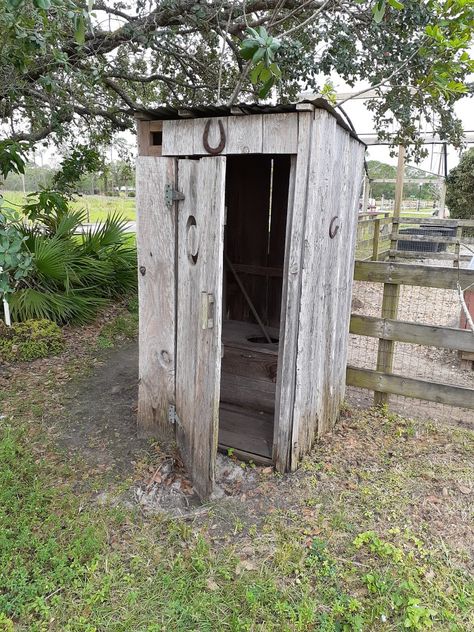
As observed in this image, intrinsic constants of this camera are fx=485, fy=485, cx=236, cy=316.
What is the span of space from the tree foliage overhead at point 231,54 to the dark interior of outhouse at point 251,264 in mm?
944

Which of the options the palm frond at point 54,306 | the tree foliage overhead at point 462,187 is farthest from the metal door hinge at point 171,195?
the tree foliage overhead at point 462,187

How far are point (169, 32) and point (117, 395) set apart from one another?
157 inches

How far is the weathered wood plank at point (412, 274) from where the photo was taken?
3.66 meters

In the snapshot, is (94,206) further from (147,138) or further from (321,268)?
(321,268)

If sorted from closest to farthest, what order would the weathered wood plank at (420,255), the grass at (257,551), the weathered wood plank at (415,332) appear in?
the grass at (257,551), the weathered wood plank at (415,332), the weathered wood plank at (420,255)

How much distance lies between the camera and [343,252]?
3680 mm

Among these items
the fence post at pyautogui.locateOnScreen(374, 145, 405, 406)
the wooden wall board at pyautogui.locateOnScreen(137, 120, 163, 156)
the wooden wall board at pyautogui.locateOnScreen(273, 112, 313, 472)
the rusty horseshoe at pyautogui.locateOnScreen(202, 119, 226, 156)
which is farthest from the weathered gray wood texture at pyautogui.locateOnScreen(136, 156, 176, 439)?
the fence post at pyautogui.locateOnScreen(374, 145, 405, 406)

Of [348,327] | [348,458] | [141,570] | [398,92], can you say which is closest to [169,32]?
[398,92]

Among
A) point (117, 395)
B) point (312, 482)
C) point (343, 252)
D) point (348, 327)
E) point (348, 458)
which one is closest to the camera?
point (312, 482)

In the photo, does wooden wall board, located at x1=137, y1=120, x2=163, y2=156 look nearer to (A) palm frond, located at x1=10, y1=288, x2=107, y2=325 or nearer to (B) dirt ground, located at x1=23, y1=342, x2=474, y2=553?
(B) dirt ground, located at x1=23, y1=342, x2=474, y2=553

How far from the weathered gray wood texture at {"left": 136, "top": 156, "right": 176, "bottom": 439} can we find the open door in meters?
0.08

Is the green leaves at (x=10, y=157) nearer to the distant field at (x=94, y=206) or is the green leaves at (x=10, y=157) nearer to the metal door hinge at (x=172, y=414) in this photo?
the distant field at (x=94, y=206)

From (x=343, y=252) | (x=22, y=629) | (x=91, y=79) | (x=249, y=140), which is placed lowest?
(x=22, y=629)

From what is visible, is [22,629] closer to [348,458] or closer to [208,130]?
[348,458]
